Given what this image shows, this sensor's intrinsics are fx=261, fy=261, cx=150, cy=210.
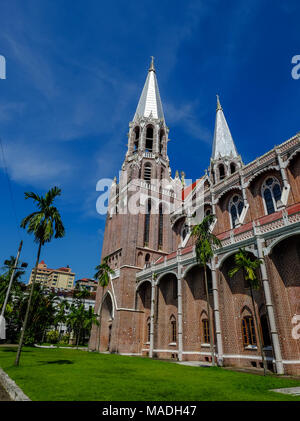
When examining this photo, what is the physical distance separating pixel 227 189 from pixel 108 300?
24212 millimetres

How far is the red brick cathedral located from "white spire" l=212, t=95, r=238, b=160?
0.21 metres

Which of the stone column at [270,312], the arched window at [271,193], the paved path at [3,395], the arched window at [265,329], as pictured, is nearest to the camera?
the paved path at [3,395]

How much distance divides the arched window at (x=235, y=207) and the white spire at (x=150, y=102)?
2899 cm

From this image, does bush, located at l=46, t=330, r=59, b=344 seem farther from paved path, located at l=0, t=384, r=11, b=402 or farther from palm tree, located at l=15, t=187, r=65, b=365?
paved path, located at l=0, t=384, r=11, b=402

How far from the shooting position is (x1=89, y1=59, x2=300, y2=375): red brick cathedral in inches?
→ 770

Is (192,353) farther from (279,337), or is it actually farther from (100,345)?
(100,345)

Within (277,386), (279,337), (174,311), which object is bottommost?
(277,386)

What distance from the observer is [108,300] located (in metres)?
40.2

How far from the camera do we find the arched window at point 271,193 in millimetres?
27000

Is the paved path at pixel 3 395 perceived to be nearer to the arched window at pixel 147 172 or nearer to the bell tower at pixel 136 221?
the bell tower at pixel 136 221

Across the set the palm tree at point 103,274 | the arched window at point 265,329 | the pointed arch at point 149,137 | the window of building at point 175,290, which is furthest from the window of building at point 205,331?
the pointed arch at point 149,137

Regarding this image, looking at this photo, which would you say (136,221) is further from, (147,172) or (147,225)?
(147,172)

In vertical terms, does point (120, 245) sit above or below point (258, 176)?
below
